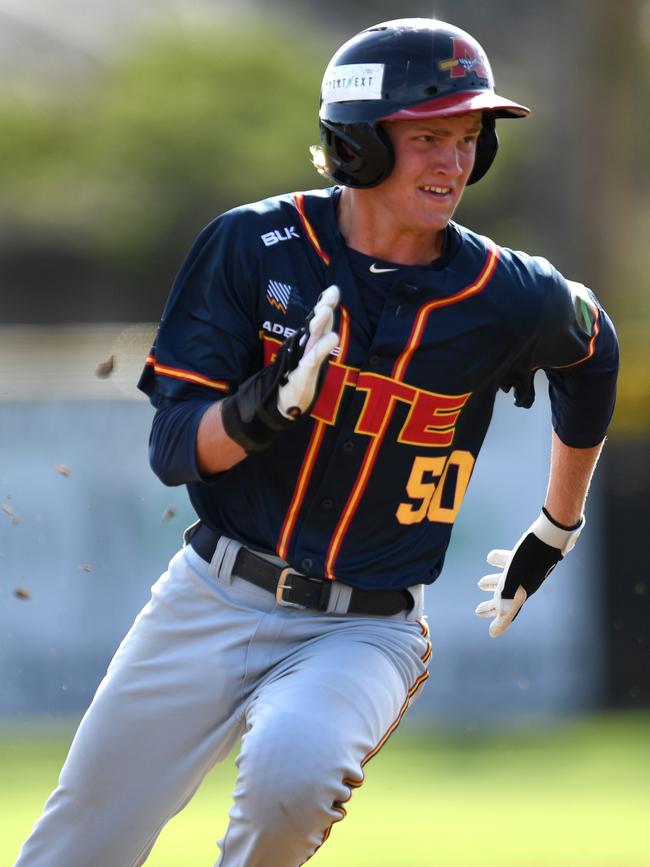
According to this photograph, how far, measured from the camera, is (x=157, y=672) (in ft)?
12.5

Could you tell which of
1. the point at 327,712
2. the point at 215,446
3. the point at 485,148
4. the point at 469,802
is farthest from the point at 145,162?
the point at 327,712

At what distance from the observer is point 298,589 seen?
378 centimetres

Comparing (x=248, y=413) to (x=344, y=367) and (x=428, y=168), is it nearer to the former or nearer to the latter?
(x=344, y=367)

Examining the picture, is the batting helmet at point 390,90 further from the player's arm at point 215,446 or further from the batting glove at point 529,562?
the batting glove at point 529,562

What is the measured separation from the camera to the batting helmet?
3.71 m

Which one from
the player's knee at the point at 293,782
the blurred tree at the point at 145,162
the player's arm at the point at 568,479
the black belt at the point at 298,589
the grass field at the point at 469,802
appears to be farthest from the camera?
the blurred tree at the point at 145,162

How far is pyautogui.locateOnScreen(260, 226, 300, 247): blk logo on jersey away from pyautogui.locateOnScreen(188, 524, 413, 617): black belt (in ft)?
2.46

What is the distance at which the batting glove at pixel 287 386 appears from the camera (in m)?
3.41

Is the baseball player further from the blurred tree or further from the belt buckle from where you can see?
the blurred tree

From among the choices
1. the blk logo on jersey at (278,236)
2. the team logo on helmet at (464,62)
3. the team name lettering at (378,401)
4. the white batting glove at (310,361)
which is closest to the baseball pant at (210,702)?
the team name lettering at (378,401)

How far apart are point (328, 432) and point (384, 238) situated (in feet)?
1.69

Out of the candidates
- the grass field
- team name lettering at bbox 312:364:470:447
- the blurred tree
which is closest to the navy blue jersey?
team name lettering at bbox 312:364:470:447

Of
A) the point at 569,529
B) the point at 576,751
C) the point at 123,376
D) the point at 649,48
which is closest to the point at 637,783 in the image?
the point at 576,751

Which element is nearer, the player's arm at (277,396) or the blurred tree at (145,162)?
the player's arm at (277,396)
